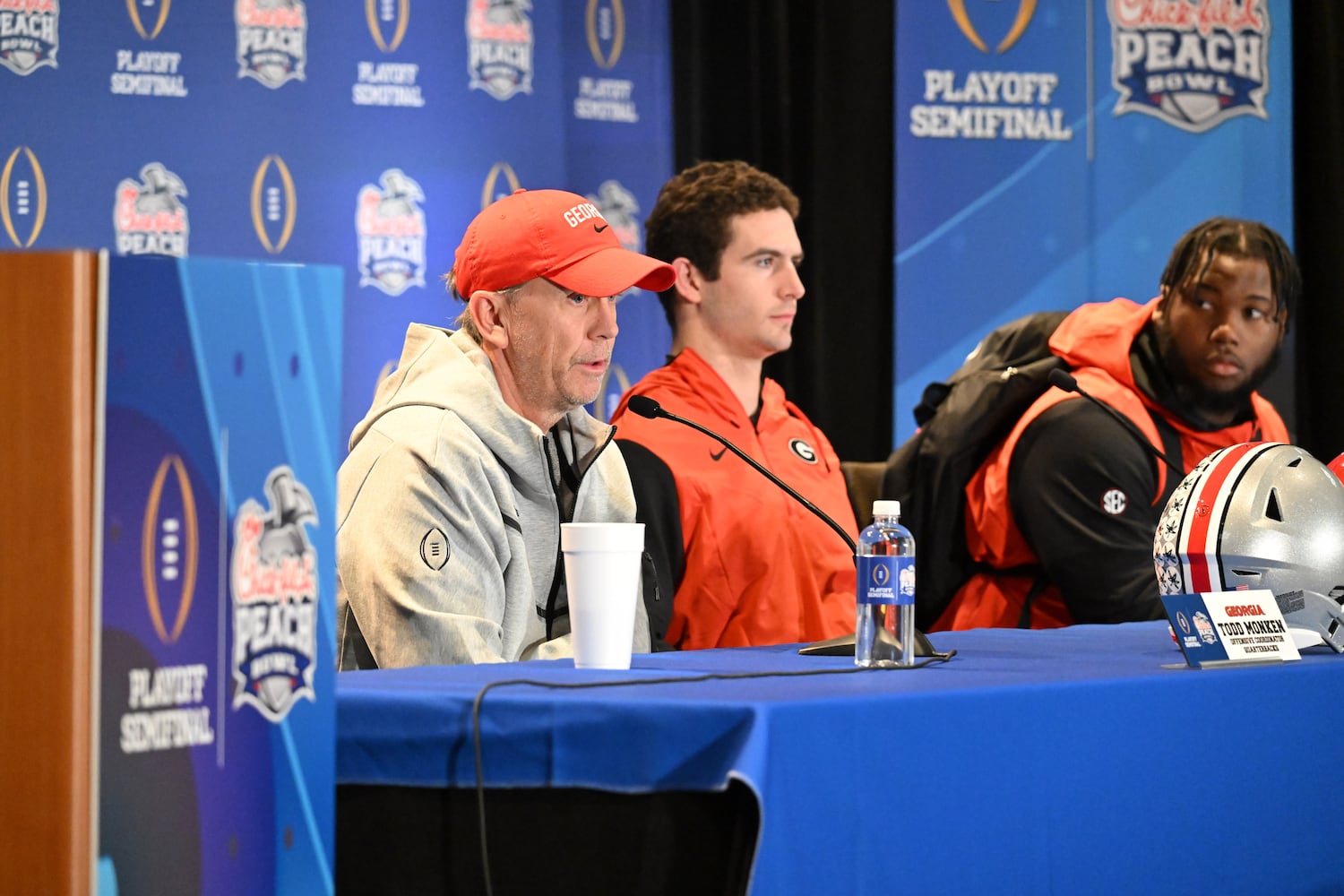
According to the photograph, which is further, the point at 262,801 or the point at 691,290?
the point at 691,290

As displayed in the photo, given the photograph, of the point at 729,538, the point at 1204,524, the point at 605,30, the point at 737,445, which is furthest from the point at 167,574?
the point at 605,30

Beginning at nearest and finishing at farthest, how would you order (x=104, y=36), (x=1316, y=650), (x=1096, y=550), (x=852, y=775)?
(x=852, y=775)
(x=1316, y=650)
(x=1096, y=550)
(x=104, y=36)

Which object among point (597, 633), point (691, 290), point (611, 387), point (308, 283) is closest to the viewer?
point (308, 283)

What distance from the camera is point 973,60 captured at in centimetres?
488

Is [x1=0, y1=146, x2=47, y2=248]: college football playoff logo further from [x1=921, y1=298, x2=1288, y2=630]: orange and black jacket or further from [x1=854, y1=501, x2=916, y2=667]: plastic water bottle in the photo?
[x1=854, y1=501, x2=916, y2=667]: plastic water bottle

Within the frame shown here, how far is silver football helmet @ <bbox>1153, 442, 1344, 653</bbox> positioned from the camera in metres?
2.08

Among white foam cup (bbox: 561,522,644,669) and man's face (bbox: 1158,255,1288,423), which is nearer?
white foam cup (bbox: 561,522,644,669)

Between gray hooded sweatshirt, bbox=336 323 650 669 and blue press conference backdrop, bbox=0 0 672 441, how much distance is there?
226 centimetres

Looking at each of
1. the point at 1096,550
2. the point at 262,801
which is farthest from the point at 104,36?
the point at 262,801

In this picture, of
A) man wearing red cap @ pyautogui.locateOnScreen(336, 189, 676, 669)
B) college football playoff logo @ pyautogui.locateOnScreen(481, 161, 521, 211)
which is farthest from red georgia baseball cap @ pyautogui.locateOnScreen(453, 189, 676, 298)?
college football playoff logo @ pyautogui.locateOnScreen(481, 161, 521, 211)

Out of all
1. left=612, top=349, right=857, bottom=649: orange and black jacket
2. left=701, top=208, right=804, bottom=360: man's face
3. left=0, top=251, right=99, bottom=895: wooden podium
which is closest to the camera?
left=0, top=251, right=99, bottom=895: wooden podium

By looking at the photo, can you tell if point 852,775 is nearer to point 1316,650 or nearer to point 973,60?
point 1316,650

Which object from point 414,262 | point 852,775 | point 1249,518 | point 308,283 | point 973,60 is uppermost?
point 973,60

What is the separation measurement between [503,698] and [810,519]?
193 centimetres
